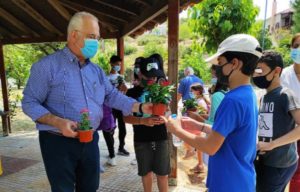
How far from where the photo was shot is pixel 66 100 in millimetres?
2148

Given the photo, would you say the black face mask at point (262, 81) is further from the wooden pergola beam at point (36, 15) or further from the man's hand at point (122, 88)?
the wooden pergola beam at point (36, 15)

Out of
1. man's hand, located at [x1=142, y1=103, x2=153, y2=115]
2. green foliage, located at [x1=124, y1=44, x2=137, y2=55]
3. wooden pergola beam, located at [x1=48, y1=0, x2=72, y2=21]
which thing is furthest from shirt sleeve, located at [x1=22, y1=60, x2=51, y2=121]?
green foliage, located at [x1=124, y1=44, x2=137, y2=55]

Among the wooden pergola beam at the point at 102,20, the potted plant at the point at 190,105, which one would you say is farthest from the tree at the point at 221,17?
the potted plant at the point at 190,105

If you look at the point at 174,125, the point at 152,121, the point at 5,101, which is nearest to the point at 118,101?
the point at 152,121

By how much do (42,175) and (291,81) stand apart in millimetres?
3752

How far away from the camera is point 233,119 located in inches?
66.3

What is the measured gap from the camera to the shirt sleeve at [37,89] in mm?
2029

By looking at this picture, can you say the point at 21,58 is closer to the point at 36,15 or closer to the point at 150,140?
the point at 36,15

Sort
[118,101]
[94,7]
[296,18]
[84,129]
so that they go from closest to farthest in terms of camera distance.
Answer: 1. [84,129]
2. [118,101]
3. [94,7]
4. [296,18]

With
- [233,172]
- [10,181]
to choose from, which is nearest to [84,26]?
[233,172]

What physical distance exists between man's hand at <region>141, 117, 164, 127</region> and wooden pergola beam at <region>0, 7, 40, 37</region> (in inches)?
185

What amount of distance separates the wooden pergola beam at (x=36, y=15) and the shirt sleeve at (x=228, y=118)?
5052 mm

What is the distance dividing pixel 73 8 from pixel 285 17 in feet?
182

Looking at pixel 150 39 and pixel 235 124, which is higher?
pixel 150 39
